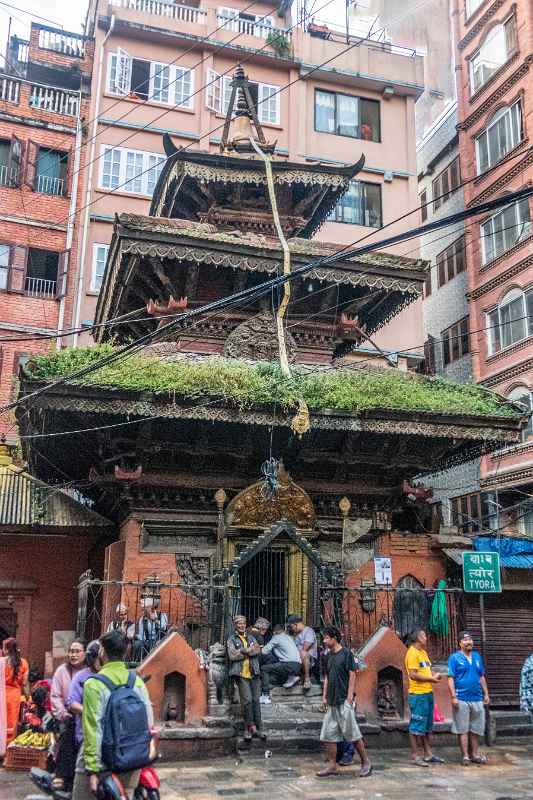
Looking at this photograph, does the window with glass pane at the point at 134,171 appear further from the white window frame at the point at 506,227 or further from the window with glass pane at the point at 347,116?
the white window frame at the point at 506,227

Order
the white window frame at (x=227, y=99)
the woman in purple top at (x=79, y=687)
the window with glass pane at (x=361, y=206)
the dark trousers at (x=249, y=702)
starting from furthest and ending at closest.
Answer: the window with glass pane at (x=361, y=206) < the white window frame at (x=227, y=99) < the dark trousers at (x=249, y=702) < the woman in purple top at (x=79, y=687)

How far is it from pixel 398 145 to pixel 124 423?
23883 millimetres

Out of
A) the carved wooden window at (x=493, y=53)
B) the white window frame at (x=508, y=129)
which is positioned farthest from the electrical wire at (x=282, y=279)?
the carved wooden window at (x=493, y=53)

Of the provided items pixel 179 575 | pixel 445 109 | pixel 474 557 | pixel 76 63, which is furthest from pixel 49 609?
pixel 445 109

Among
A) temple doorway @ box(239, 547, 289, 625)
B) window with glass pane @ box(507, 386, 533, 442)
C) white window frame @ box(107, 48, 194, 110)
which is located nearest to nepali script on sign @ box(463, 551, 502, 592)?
temple doorway @ box(239, 547, 289, 625)

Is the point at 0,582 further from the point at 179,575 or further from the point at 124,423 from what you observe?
the point at 124,423

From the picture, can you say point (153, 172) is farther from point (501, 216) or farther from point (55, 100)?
point (501, 216)

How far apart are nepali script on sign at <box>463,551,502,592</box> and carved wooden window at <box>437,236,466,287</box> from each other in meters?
22.1

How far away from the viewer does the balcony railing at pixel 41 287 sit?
27.7 metres

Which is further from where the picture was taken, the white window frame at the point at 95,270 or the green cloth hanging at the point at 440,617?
the white window frame at the point at 95,270

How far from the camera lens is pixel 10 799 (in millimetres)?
8305

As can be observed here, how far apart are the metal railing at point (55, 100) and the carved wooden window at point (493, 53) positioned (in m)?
17.3

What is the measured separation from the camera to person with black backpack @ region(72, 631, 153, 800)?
18.0ft

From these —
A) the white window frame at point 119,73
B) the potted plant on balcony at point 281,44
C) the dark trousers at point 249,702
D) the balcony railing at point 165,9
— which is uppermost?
the balcony railing at point 165,9
